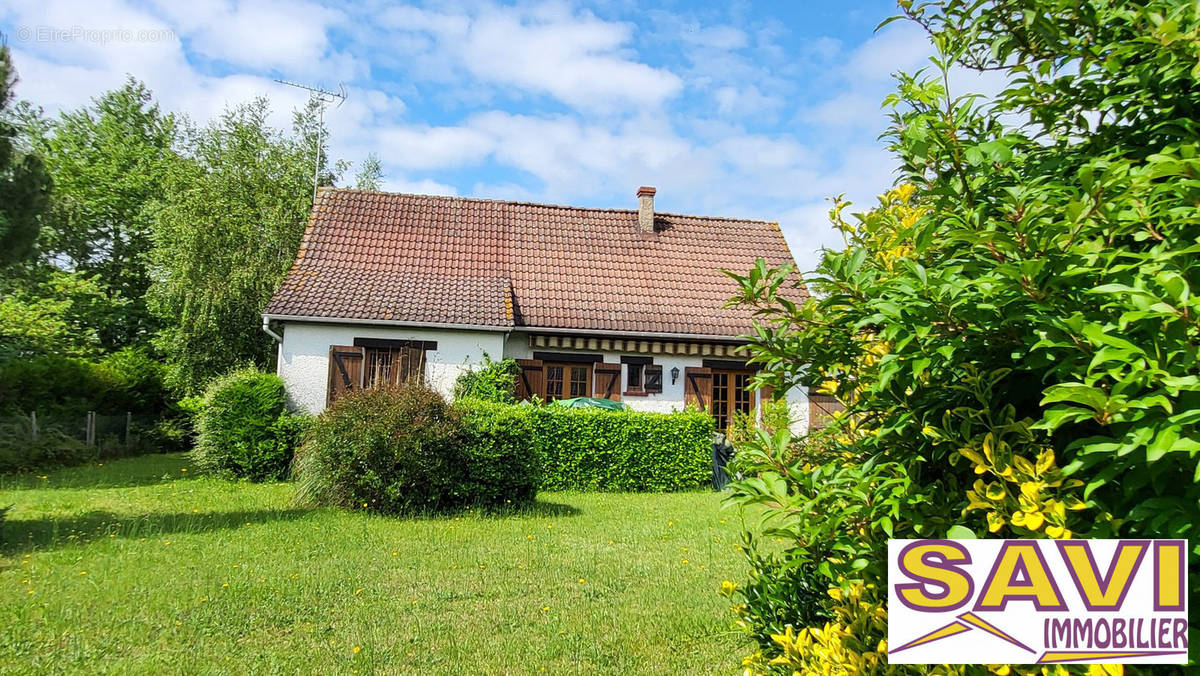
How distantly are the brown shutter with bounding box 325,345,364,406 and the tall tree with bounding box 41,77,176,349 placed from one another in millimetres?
18151

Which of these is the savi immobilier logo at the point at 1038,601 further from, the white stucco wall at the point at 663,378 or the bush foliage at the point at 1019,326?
the white stucco wall at the point at 663,378

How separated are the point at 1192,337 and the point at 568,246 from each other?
19.3 metres

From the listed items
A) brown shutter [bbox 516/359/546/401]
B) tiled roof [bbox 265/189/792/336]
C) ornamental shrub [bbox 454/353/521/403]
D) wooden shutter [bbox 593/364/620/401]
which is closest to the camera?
ornamental shrub [bbox 454/353/521/403]

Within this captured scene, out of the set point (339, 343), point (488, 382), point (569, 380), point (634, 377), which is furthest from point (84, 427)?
point (634, 377)

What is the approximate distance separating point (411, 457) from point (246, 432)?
5980 millimetres

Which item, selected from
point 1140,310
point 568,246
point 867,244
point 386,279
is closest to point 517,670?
point 867,244

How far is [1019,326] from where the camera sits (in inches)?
86.1

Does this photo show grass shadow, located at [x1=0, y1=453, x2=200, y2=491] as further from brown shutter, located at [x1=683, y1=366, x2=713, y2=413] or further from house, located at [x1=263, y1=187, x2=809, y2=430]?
brown shutter, located at [x1=683, y1=366, x2=713, y2=413]

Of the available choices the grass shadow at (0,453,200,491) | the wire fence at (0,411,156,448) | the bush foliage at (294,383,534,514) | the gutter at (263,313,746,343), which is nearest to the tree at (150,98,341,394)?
the wire fence at (0,411,156,448)

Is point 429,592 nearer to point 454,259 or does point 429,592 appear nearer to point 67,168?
point 454,259

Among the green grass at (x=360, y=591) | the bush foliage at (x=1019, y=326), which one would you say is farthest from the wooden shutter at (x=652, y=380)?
the bush foliage at (x=1019, y=326)

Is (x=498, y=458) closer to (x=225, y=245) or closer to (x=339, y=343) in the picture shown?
(x=339, y=343)

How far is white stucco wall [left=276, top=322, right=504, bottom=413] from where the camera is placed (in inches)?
640

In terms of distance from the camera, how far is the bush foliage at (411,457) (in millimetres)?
10328
